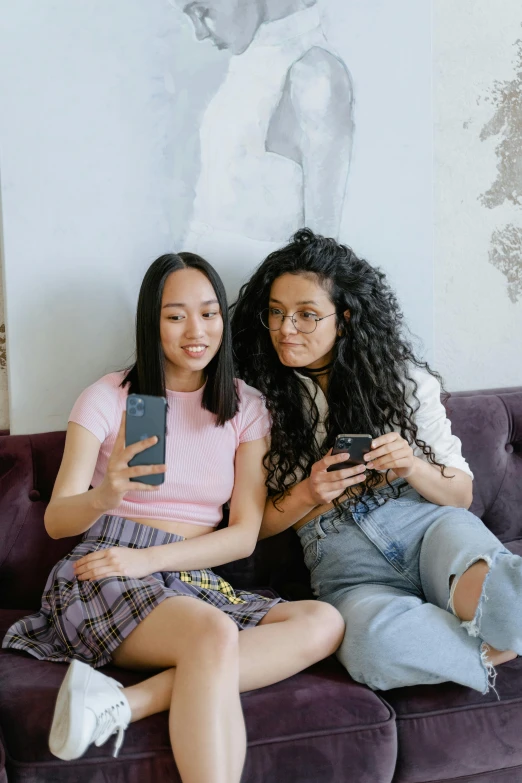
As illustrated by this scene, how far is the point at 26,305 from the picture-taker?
1.99 metres

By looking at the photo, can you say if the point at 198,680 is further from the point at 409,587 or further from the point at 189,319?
the point at 189,319

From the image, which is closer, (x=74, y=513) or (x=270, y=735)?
(x=270, y=735)

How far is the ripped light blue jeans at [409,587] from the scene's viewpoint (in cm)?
153

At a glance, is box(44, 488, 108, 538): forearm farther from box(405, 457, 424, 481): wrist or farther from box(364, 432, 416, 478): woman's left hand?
box(405, 457, 424, 481): wrist

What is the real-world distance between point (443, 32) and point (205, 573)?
5.82 feet

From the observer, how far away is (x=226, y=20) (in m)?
2.06

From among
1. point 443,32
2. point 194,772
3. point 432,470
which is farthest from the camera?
point 443,32

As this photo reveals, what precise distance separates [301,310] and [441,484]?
1.86 feet

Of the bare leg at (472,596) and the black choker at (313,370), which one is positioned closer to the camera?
the bare leg at (472,596)

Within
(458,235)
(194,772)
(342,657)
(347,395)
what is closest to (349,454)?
(347,395)

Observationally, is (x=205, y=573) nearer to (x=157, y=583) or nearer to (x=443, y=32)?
(x=157, y=583)

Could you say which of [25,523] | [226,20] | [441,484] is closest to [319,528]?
[441,484]

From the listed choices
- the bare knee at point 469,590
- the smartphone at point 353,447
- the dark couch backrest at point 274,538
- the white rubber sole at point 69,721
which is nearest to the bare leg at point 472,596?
the bare knee at point 469,590

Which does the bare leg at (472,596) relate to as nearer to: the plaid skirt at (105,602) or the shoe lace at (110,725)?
the plaid skirt at (105,602)
